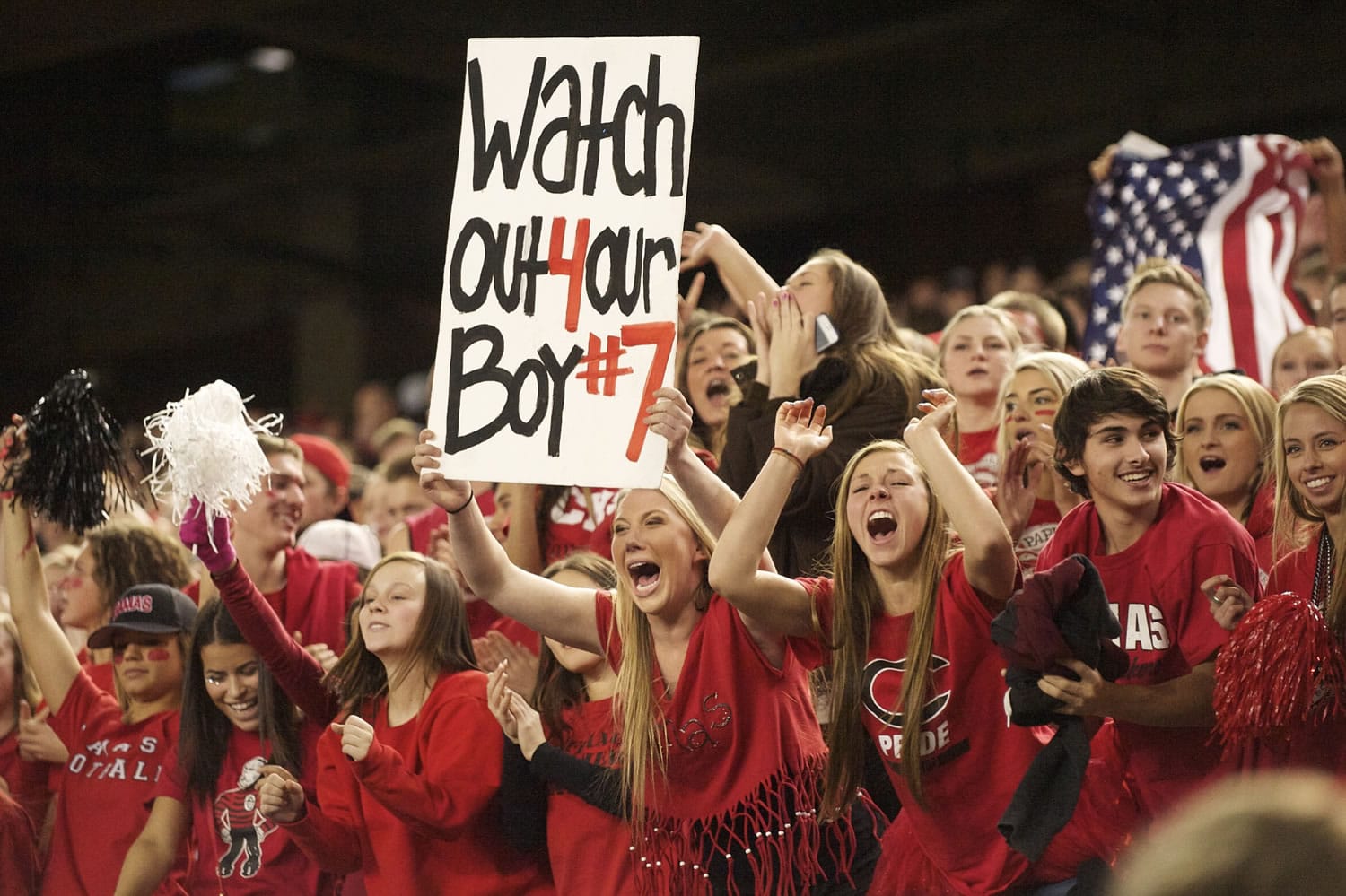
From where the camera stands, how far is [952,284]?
8.38 meters

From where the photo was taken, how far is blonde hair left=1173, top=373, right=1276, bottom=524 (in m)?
3.81

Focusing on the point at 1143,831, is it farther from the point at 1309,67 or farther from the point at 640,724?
the point at 1309,67

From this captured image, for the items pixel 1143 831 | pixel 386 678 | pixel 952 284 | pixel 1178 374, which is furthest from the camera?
pixel 952 284

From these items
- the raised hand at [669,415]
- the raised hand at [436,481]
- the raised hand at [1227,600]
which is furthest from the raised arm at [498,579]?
the raised hand at [1227,600]

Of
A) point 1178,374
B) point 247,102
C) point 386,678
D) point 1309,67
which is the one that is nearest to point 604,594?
point 386,678

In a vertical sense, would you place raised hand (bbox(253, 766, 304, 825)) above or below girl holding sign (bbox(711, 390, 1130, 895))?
below

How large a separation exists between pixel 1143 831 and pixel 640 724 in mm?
994

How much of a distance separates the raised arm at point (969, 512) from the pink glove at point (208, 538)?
158 centimetres

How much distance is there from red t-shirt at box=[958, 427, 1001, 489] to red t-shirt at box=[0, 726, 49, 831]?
2.59 m

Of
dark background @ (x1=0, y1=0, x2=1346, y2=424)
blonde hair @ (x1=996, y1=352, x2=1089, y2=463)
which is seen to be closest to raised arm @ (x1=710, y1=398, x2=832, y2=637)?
blonde hair @ (x1=996, y1=352, x2=1089, y2=463)

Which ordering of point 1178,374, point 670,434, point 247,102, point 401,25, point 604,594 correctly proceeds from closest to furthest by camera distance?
point 670,434
point 604,594
point 1178,374
point 401,25
point 247,102

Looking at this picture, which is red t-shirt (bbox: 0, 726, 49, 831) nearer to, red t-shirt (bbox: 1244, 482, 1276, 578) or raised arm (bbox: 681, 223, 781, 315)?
raised arm (bbox: 681, 223, 781, 315)

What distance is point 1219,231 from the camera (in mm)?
5699

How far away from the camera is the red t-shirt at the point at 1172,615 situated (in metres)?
3.13
